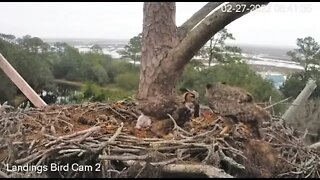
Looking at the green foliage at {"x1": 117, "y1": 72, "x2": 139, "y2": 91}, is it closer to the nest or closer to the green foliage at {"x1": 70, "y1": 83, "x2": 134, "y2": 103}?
the green foliage at {"x1": 70, "y1": 83, "x2": 134, "y2": 103}

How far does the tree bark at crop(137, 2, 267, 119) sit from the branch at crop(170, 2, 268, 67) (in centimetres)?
2

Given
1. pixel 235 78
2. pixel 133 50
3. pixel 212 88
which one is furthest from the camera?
pixel 133 50

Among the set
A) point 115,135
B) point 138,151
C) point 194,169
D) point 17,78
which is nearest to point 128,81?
point 17,78

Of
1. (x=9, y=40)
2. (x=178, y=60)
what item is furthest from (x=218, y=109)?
(x=9, y=40)

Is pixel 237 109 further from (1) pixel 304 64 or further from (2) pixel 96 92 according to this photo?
(2) pixel 96 92

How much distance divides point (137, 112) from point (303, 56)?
1900 mm

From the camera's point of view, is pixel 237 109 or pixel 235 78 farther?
pixel 235 78

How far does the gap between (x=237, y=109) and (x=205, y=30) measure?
0.34 m

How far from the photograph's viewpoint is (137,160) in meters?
1.53

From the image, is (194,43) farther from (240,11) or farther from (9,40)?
(9,40)

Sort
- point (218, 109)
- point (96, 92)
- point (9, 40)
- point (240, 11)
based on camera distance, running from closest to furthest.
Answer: point (240, 11) < point (218, 109) < point (9, 40) < point (96, 92)

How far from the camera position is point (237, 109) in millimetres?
1827

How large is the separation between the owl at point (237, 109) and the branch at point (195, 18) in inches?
13.2

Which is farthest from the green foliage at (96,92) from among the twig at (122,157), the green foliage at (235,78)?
the twig at (122,157)
